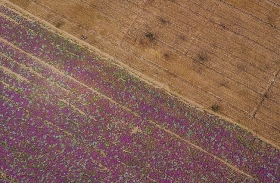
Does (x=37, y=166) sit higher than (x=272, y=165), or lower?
lower

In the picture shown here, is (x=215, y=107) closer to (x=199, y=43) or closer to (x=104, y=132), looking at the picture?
(x=199, y=43)

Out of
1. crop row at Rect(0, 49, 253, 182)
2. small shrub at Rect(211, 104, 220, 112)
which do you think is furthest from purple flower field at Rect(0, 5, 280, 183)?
small shrub at Rect(211, 104, 220, 112)

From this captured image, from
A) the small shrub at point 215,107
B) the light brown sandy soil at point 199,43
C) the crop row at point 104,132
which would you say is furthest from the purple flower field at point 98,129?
the light brown sandy soil at point 199,43

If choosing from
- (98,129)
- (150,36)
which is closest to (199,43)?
(150,36)

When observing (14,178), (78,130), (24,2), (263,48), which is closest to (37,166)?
(14,178)

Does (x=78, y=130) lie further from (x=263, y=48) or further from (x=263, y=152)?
(x=263, y=48)

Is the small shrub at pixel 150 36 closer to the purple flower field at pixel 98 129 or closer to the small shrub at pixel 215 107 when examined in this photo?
the purple flower field at pixel 98 129
